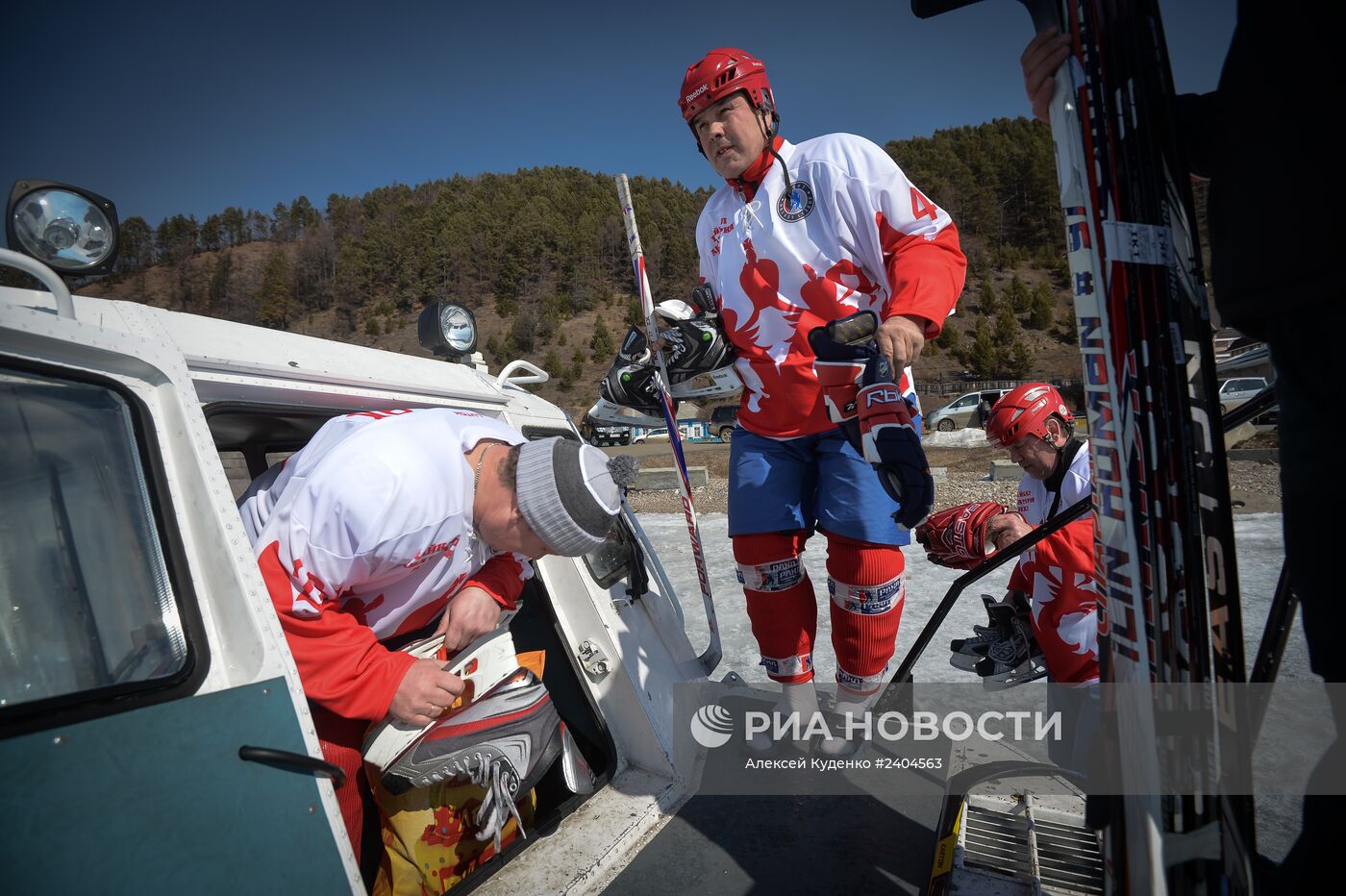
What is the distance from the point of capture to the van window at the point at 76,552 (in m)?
1.09

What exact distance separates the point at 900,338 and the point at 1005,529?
0.93 metres

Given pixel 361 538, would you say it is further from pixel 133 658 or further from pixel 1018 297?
pixel 1018 297

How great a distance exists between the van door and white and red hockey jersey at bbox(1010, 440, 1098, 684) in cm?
212

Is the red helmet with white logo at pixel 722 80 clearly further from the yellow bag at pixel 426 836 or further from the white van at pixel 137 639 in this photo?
the yellow bag at pixel 426 836

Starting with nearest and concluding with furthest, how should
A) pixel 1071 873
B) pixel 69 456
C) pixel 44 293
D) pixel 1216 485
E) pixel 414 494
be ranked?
1. pixel 1216 485
2. pixel 69 456
3. pixel 44 293
4. pixel 1071 873
5. pixel 414 494

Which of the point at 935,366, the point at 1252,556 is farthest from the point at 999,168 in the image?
the point at 1252,556

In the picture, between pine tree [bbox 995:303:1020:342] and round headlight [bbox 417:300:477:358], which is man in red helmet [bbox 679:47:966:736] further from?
pine tree [bbox 995:303:1020:342]

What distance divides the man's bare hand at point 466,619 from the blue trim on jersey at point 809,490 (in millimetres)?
910

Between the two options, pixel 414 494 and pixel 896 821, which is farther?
pixel 896 821

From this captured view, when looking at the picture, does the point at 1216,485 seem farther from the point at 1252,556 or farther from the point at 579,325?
the point at 579,325

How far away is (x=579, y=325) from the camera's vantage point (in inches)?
2461

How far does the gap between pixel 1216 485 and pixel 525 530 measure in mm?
1455

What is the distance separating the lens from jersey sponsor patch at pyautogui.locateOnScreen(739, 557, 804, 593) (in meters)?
2.36

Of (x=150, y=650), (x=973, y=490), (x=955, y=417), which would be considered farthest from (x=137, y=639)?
(x=955, y=417)
